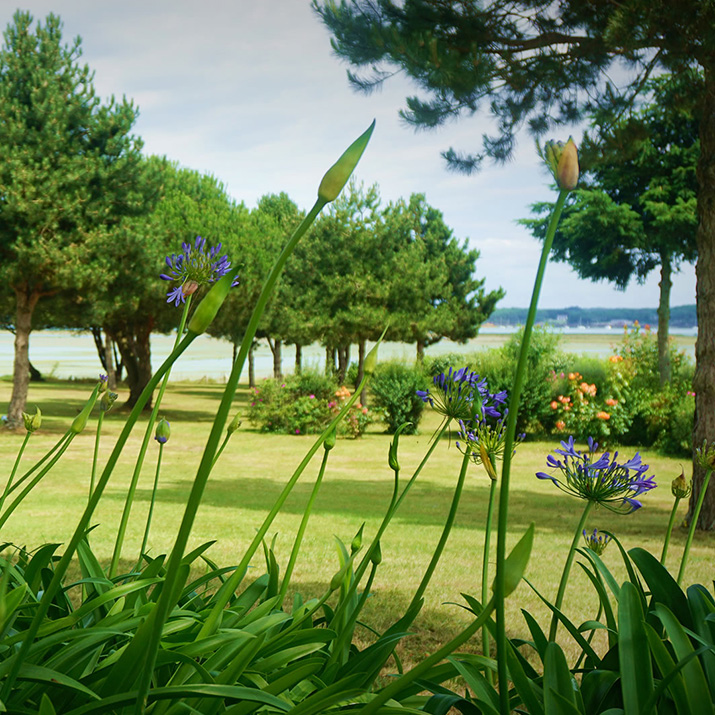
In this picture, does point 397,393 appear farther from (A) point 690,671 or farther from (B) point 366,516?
(A) point 690,671

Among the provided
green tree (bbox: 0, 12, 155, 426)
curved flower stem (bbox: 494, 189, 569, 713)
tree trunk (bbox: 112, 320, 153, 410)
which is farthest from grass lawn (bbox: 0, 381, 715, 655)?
tree trunk (bbox: 112, 320, 153, 410)

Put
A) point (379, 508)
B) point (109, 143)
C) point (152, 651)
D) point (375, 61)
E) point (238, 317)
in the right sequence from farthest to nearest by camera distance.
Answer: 1. point (238, 317)
2. point (109, 143)
3. point (379, 508)
4. point (375, 61)
5. point (152, 651)

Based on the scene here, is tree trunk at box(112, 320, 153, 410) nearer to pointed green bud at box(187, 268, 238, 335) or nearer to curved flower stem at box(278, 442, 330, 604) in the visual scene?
curved flower stem at box(278, 442, 330, 604)

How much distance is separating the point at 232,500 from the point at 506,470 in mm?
7773

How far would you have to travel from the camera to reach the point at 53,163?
517 inches

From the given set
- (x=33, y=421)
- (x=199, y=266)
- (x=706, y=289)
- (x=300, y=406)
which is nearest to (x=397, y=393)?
(x=300, y=406)

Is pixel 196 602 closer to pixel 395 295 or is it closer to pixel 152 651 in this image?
pixel 152 651

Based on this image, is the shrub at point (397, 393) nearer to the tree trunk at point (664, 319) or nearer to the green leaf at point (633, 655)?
the tree trunk at point (664, 319)

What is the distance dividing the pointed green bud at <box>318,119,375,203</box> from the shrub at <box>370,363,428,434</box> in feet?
50.6

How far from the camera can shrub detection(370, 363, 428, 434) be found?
16297mm

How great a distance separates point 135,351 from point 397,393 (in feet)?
26.5

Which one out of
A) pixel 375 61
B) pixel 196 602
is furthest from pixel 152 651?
pixel 375 61

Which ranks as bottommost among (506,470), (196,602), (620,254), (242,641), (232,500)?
(232,500)

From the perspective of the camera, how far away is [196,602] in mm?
1963
